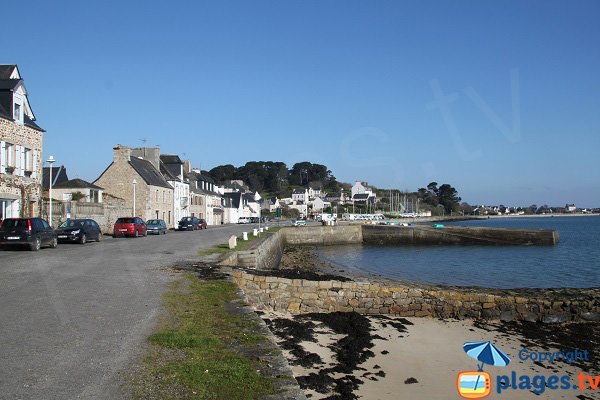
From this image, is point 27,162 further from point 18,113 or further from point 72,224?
point 72,224

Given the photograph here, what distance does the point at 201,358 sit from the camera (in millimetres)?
6637

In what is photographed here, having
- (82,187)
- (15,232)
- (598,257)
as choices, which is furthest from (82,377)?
(598,257)

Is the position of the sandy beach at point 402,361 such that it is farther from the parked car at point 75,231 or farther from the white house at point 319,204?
the white house at point 319,204

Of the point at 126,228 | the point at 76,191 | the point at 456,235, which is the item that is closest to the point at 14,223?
the point at 126,228

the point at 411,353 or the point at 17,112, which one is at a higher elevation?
the point at 17,112

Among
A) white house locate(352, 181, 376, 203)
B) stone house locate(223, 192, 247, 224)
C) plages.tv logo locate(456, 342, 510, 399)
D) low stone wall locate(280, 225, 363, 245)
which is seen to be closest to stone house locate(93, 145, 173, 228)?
low stone wall locate(280, 225, 363, 245)

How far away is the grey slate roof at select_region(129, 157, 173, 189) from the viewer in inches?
2043

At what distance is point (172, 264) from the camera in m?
17.9

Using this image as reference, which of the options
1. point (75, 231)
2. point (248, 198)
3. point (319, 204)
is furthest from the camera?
point (319, 204)

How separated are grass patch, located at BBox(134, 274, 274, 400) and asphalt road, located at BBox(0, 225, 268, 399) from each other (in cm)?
33

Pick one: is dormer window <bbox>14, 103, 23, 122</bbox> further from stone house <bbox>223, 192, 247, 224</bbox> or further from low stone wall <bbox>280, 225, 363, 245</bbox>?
stone house <bbox>223, 192, 247, 224</bbox>

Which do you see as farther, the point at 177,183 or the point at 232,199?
the point at 232,199

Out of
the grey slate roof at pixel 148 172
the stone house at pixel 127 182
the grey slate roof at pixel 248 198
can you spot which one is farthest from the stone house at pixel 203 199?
the grey slate roof at pixel 248 198

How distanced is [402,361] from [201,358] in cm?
546
